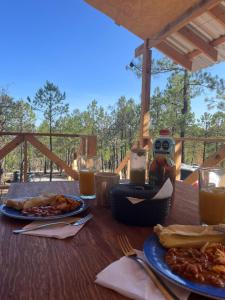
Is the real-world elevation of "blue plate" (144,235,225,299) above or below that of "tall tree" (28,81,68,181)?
below

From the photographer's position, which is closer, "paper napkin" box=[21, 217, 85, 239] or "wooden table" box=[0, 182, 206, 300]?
"wooden table" box=[0, 182, 206, 300]

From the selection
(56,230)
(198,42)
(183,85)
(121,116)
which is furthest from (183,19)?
(121,116)

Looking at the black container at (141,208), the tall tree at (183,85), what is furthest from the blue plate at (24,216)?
the tall tree at (183,85)

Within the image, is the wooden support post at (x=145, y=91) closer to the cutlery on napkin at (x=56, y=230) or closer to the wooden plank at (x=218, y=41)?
the wooden plank at (x=218, y=41)

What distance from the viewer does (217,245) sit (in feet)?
2.08

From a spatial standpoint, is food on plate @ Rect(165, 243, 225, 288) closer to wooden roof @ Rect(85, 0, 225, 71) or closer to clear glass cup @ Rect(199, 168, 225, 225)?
clear glass cup @ Rect(199, 168, 225, 225)

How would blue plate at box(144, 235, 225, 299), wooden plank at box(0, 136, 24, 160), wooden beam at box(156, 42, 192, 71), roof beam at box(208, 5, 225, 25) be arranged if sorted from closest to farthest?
blue plate at box(144, 235, 225, 299) < roof beam at box(208, 5, 225, 25) < wooden plank at box(0, 136, 24, 160) < wooden beam at box(156, 42, 192, 71)

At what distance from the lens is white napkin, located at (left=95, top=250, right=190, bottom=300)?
48 cm

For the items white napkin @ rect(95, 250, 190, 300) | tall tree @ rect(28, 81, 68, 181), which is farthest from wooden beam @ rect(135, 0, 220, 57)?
tall tree @ rect(28, 81, 68, 181)

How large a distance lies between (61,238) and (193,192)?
0.89m

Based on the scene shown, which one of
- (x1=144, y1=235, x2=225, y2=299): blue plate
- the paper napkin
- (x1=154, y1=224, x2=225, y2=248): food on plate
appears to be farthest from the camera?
the paper napkin

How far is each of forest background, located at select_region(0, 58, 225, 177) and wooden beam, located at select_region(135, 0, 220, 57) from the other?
3.20 meters

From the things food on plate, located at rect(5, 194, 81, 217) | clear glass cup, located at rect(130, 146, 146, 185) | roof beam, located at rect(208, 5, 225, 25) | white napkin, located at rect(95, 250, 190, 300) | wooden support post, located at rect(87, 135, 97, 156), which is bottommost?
white napkin, located at rect(95, 250, 190, 300)

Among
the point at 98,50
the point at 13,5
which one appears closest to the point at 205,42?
the point at 13,5
